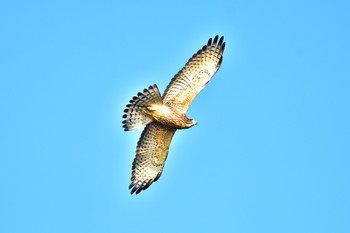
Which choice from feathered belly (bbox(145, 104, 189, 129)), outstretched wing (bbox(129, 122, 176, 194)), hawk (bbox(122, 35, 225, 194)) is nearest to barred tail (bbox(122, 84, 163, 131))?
hawk (bbox(122, 35, 225, 194))

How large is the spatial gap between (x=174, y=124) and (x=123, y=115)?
110cm

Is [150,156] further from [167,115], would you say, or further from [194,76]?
[194,76]

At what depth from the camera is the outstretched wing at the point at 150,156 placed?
15797mm

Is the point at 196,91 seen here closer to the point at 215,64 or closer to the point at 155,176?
the point at 215,64

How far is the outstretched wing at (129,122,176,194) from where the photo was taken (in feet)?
51.8

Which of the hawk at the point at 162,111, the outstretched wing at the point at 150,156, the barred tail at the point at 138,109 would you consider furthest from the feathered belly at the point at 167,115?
the outstretched wing at the point at 150,156

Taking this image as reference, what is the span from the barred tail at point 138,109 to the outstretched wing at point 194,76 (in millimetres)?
515

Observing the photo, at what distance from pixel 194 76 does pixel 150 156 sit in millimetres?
2037

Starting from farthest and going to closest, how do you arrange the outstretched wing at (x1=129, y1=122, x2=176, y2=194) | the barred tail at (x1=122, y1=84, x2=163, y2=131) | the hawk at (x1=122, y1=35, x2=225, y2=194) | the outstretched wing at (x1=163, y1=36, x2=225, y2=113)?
1. the outstretched wing at (x1=129, y1=122, x2=176, y2=194)
2. the outstretched wing at (x1=163, y1=36, x2=225, y2=113)
3. the hawk at (x1=122, y1=35, x2=225, y2=194)
4. the barred tail at (x1=122, y1=84, x2=163, y2=131)

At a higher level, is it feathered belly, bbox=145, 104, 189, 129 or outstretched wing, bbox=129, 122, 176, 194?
feathered belly, bbox=145, 104, 189, 129

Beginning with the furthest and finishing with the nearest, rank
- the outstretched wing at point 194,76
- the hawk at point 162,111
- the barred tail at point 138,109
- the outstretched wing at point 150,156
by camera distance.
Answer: the outstretched wing at point 150,156 → the outstretched wing at point 194,76 → the hawk at point 162,111 → the barred tail at point 138,109

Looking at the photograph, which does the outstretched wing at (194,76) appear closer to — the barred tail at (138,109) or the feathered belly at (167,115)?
the feathered belly at (167,115)

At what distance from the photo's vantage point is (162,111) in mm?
15211

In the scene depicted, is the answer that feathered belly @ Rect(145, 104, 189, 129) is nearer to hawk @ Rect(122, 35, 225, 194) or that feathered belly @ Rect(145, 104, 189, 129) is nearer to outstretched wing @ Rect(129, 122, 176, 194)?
hawk @ Rect(122, 35, 225, 194)
